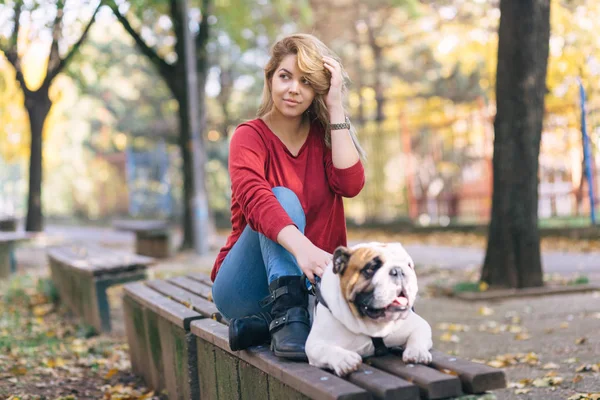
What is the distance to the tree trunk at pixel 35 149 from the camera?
55.6 ft

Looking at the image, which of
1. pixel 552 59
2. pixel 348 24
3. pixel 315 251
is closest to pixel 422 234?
pixel 552 59

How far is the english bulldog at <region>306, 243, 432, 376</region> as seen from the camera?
2.41 meters

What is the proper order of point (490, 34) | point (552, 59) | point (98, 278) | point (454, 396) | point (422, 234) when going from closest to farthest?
point (454, 396) → point (98, 278) → point (552, 59) → point (422, 234) → point (490, 34)

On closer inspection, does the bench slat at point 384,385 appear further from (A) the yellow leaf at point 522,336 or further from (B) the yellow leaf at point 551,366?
(A) the yellow leaf at point 522,336

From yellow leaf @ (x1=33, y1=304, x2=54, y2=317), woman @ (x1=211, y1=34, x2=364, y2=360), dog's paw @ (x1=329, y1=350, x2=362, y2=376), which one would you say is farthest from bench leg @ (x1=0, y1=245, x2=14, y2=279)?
dog's paw @ (x1=329, y1=350, x2=362, y2=376)

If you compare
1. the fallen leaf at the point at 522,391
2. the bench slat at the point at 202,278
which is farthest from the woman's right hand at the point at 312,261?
the bench slat at the point at 202,278

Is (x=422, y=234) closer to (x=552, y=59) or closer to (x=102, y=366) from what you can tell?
(x=552, y=59)

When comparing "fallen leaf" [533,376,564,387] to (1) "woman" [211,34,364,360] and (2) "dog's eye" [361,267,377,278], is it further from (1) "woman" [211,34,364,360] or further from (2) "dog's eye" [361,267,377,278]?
(2) "dog's eye" [361,267,377,278]

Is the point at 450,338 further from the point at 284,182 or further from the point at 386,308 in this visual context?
the point at 386,308

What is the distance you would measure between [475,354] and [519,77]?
3319 millimetres

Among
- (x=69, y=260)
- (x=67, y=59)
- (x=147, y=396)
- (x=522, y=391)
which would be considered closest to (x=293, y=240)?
(x=522, y=391)

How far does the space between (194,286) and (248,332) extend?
6.30 feet

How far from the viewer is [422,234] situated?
14.9 meters

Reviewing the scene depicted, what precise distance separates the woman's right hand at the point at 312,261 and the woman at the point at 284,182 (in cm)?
16
